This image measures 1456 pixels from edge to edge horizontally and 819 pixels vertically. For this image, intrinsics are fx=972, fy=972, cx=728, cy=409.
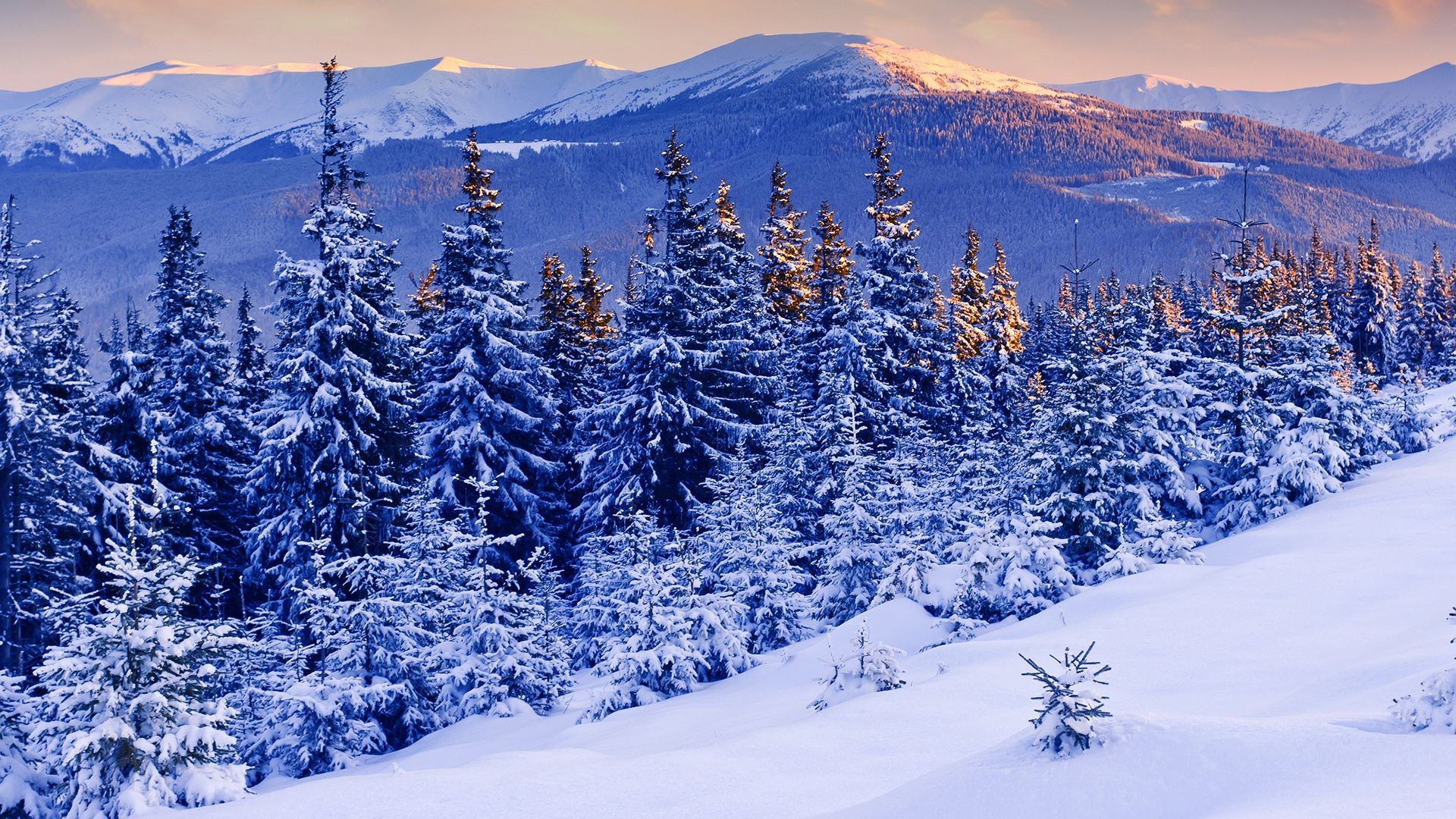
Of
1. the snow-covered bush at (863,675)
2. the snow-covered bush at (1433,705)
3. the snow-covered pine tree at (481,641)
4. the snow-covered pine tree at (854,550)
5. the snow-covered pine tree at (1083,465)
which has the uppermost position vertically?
the snow-covered bush at (1433,705)

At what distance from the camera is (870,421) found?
31547mm

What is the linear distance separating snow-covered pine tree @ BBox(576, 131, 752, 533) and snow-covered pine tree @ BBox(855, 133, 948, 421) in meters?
5.20

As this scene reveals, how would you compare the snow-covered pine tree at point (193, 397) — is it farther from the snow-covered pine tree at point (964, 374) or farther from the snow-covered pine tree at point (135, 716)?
the snow-covered pine tree at point (964, 374)

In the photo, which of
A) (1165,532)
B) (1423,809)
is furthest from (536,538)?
(1423,809)

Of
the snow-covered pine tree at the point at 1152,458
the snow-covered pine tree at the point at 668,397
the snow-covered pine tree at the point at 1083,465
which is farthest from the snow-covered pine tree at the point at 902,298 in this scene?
the snow-covered pine tree at the point at 1083,465

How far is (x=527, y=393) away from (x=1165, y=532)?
1966cm

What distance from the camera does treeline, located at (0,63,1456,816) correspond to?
17.2 metres

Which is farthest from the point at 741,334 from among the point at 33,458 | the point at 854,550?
the point at 33,458

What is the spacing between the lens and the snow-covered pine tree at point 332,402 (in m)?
24.1

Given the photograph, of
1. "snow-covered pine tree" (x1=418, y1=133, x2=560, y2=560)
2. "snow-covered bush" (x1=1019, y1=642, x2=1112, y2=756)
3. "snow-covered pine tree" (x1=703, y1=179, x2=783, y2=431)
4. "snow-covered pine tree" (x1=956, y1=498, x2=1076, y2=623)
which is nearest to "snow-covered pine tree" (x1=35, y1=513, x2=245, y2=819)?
"snow-covered bush" (x1=1019, y1=642, x2=1112, y2=756)

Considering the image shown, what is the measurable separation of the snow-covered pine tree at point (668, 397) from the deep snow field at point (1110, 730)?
1354 centimetres

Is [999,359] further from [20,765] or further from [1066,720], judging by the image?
[1066,720]

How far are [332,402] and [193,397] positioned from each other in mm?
8873

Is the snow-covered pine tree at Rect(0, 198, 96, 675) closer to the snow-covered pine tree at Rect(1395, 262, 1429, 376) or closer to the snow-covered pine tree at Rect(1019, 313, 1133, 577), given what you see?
the snow-covered pine tree at Rect(1019, 313, 1133, 577)
